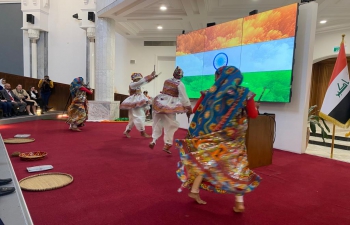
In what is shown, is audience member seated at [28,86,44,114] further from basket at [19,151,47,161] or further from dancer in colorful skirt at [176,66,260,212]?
dancer in colorful skirt at [176,66,260,212]

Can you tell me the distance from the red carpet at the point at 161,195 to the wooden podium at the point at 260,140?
131 mm

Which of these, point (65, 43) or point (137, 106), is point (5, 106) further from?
point (65, 43)

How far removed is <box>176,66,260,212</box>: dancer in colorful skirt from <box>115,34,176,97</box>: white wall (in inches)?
356

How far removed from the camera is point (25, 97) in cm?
740

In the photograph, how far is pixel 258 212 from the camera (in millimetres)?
1859

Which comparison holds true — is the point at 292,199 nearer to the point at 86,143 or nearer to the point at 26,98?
the point at 86,143

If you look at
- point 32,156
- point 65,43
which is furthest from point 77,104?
point 65,43

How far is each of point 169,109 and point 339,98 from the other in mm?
2642

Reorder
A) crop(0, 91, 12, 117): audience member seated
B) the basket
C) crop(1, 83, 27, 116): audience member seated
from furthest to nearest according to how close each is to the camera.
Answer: crop(1, 83, 27, 116): audience member seated, crop(0, 91, 12, 117): audience member seated, the basket

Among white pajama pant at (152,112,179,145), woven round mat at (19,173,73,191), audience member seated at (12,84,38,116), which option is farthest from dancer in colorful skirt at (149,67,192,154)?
audience member seated at (12,84,38,116)

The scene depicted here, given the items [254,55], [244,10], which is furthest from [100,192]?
[244,10]

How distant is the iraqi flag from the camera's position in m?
3.62

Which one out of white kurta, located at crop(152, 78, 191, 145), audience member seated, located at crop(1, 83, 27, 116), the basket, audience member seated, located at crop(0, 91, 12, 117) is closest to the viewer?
the basket

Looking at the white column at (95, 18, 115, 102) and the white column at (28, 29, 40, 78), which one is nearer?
the white column at (95, 18, 115, 102)
